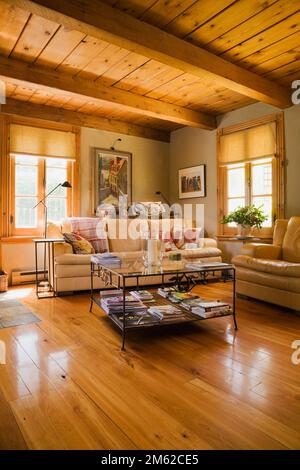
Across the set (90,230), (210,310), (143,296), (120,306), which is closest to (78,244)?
(90,230)

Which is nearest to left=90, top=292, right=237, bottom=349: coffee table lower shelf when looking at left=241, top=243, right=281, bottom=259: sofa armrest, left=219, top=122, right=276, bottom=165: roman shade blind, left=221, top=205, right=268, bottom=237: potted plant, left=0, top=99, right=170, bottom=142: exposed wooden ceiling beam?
left=241, top=243, right=281, bottom=259: sofa armrest

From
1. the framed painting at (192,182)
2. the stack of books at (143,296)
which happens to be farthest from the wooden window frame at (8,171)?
the stack of books at (143,296)

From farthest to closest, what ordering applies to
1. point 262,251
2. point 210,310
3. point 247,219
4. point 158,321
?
point 247,219 → point 262,251 → point 210,310 → point 158,321

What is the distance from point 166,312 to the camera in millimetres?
2322

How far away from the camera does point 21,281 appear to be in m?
4.39

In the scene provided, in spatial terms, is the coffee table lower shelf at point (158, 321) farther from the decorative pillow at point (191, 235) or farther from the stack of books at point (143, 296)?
the decorative pillow at point (191, 235)

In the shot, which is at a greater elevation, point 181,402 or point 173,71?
point 173,71

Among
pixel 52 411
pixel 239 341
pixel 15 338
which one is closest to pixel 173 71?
pixel 239 341

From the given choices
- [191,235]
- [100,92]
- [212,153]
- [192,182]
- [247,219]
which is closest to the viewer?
[100,92]

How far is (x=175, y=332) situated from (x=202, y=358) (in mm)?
514

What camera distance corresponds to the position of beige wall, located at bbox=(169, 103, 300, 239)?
3.97m

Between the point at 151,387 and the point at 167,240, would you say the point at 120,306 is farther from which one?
the point at 167,240

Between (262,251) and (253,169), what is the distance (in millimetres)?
1529
